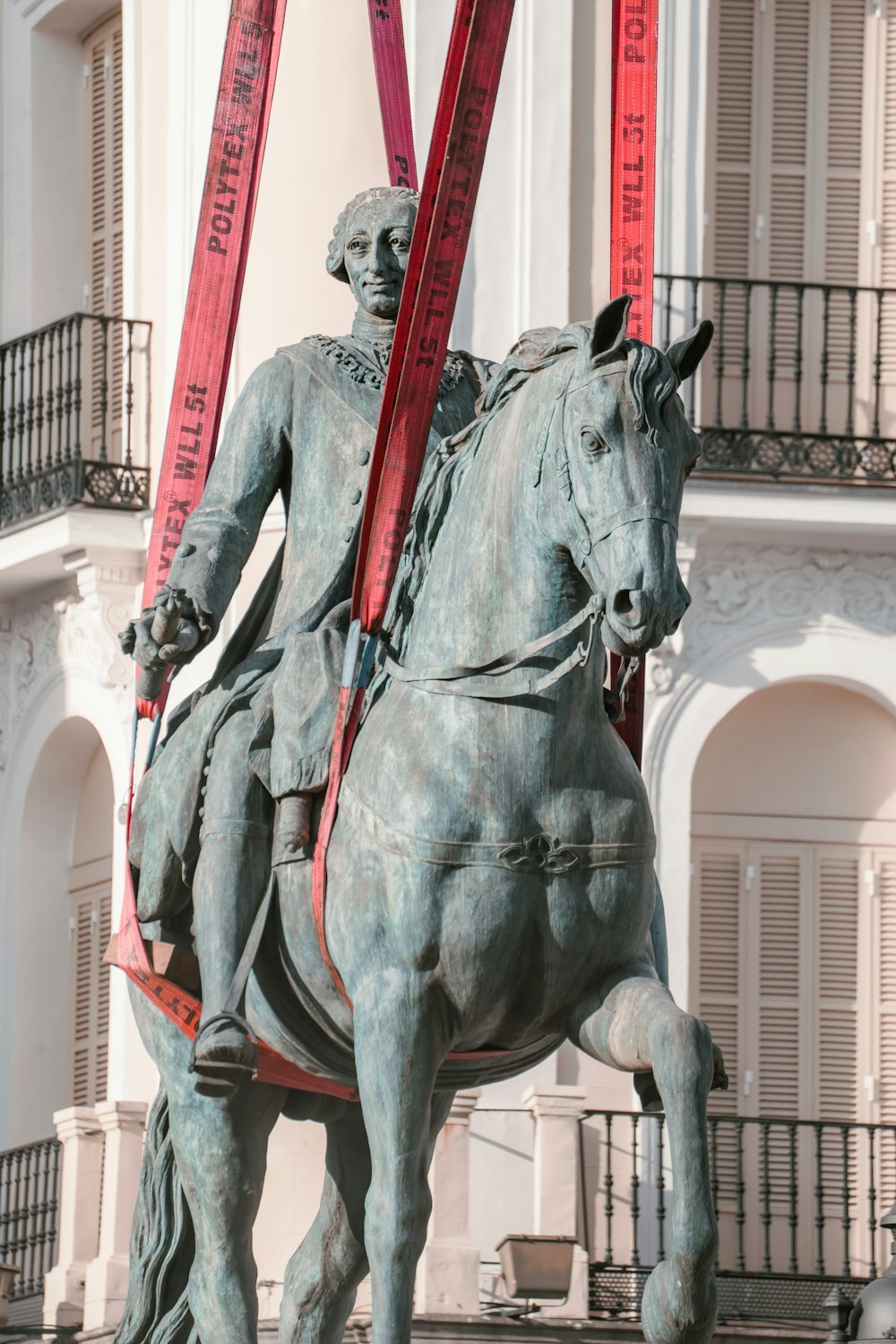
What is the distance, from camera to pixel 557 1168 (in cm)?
1534

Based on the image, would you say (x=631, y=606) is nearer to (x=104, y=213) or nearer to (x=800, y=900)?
(x=800, y=900)

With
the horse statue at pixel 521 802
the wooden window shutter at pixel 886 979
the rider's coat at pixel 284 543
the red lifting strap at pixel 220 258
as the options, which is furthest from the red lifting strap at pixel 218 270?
the wooden window shutter at pixel 886 979

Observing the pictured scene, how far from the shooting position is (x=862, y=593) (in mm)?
17547

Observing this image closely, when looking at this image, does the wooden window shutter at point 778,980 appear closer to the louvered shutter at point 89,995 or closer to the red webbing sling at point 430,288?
the louvered shutter at point 89,995

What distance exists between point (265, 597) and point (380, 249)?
0.80m

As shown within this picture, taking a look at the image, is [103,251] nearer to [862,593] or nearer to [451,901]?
[862,593]

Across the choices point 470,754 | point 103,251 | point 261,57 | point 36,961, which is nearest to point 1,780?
point 36,961

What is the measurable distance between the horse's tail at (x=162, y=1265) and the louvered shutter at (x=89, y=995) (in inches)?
442

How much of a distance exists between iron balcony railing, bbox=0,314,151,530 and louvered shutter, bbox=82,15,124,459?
0.7 inches

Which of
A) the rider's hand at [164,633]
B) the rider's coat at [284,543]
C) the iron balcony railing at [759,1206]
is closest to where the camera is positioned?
the rider's hand at [164,633]

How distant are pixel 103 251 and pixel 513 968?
13.6m

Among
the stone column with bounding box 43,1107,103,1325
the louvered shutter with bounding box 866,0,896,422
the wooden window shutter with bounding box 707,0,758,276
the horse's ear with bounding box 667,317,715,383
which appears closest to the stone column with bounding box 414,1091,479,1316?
the stone column with bounding box 43,1107,103,1325

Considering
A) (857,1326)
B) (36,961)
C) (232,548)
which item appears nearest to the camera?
(232,548)

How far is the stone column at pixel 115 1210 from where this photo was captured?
15812 mm
